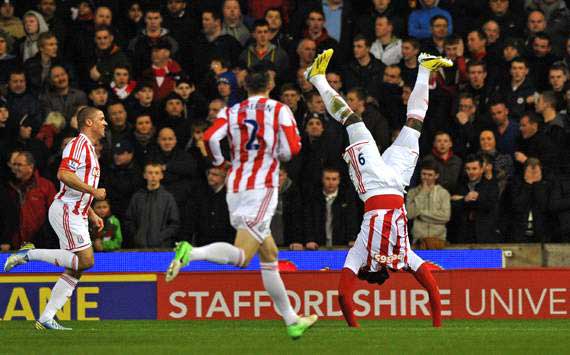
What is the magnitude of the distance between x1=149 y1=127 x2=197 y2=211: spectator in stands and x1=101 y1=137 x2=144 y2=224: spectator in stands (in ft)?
1.01

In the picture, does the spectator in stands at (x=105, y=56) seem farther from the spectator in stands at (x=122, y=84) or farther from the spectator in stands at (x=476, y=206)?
the spectator in stands at (x=476, y=206)

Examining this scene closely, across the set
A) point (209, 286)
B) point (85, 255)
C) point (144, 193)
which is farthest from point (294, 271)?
point (85, 255)

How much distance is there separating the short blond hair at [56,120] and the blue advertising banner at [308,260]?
2287 millimetres


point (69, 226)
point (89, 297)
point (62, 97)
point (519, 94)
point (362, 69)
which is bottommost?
point (89, 297)

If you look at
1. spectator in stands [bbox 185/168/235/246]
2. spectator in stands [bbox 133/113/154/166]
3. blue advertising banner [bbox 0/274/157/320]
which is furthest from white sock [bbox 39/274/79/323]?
spectator in stands [bbox 133/113/154/166]

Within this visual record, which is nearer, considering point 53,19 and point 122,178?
point 122,178

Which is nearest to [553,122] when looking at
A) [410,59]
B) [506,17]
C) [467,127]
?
[467,127]

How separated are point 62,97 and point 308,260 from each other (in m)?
4.46

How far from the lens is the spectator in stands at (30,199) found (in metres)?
16.3

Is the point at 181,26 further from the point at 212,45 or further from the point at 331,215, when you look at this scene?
the point at 331,215

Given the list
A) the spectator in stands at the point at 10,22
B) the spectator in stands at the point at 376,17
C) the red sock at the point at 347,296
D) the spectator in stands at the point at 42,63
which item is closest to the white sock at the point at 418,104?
the red sock at the point at 347,296

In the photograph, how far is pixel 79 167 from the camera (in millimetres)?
12227

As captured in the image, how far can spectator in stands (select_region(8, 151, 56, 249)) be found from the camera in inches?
642

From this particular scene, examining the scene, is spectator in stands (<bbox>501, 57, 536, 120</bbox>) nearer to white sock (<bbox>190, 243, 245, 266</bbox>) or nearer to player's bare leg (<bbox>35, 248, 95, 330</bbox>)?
player's bare leg (<bbox>35, 248, 95, 330</bbox>)
